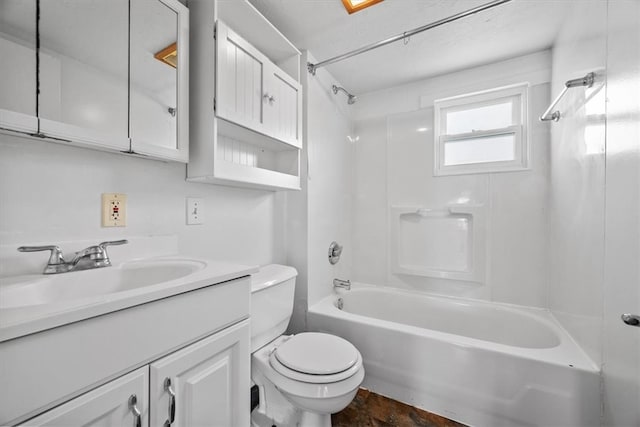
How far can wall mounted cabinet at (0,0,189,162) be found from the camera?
73 centimetres

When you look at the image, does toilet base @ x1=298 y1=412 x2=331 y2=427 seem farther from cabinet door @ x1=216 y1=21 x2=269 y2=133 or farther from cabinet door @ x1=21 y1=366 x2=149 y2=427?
cabinet door @ x1=216 y1=21 x2=269 y2=133

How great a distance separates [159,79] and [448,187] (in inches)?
79.4

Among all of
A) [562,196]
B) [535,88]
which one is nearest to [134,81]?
[562,196]

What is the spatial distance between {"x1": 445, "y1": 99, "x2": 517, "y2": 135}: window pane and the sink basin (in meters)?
2.16

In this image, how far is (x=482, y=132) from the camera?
2023mm

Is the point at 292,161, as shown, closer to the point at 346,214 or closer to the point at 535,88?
the point at 346,214

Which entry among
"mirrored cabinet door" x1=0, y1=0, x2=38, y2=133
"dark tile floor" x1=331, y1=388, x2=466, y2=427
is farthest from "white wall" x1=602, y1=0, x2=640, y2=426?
"mirrored cabinet door" x1=0, y1=0, x2=38, y2=133

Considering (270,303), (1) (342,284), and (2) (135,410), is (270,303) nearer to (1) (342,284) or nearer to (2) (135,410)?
(2) (135,410)

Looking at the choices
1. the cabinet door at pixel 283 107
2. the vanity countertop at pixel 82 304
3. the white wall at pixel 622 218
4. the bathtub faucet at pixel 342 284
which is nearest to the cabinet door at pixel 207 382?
the vanity countertop at pixel 82 304

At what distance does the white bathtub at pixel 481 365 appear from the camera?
1.16m

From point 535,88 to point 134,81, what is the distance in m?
2.43

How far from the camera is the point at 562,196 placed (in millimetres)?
1572

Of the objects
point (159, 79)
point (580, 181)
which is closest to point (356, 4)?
point (159, 79)

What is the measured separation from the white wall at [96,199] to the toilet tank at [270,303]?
0.88 ft
